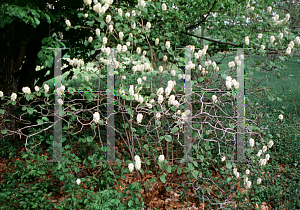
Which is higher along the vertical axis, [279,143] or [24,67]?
[24,67]

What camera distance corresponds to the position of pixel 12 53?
4.21m

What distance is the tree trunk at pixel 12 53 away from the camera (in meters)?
4.09

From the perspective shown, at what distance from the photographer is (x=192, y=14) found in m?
4.19

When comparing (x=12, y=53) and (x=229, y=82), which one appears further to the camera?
(x=12, y=53)

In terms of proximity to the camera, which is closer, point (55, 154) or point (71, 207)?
point (71, 207)

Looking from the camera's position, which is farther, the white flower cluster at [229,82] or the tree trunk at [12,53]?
the tree trunk at [12,53]

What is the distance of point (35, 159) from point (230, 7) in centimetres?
356

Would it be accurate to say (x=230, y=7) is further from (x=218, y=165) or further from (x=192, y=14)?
(x=218, y=165)

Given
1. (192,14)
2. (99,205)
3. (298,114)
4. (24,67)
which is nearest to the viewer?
(99,205)

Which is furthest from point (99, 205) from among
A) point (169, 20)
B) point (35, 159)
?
point (169, 20)

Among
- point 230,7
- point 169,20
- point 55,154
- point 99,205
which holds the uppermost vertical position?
point 230,7

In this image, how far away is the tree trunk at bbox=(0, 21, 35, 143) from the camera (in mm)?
4094

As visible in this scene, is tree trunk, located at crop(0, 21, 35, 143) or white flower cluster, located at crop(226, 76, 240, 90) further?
tree trunk, located at crop(0, 21, 35, 143)

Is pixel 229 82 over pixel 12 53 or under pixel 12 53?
under
